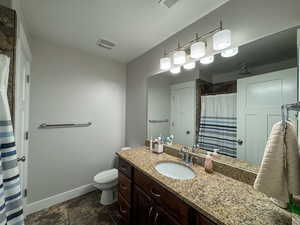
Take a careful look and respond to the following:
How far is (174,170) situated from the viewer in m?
1.31

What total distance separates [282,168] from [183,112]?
101 centimetres

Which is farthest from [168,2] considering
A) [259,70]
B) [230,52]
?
[259,70]

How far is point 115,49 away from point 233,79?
164cm

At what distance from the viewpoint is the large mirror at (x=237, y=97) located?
2.92 ft

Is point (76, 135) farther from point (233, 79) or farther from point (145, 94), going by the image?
point (233, 79)

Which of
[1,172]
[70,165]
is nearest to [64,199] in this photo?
[70,165]

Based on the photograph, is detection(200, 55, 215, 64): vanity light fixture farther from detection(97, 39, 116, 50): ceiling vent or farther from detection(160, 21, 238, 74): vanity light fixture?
detection(97, 39, 116, 50): ceiling vent

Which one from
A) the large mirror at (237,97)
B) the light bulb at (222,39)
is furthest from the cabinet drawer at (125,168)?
the light bulb at (222,39)

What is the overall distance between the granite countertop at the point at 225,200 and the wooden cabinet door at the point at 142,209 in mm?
236

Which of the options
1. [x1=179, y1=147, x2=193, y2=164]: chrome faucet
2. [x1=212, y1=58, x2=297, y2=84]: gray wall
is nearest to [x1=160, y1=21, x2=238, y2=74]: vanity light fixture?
[x1=212, y1=58, x2=297, y2=84]: gray wall

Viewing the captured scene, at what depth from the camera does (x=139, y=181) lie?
117 centimetres

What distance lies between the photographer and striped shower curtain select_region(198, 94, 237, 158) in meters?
1.15

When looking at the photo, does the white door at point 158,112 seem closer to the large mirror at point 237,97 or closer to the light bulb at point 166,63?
the large mirror at point 237,97

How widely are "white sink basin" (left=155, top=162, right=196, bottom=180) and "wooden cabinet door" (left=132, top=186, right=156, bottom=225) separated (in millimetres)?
258
